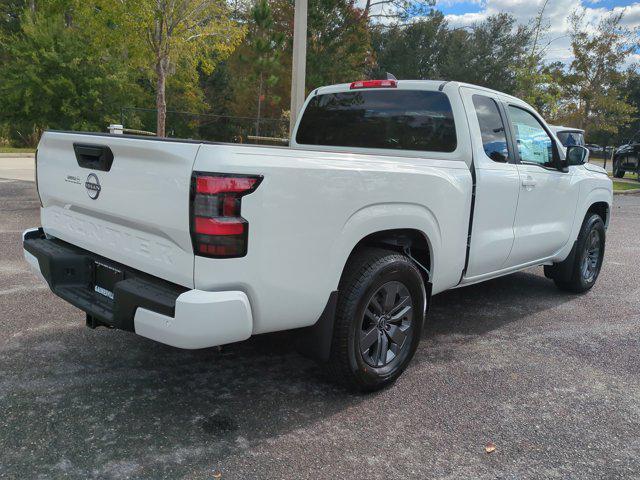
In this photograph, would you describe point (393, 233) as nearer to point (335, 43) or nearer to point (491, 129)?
point (491, 129)

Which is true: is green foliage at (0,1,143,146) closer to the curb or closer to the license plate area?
the curb

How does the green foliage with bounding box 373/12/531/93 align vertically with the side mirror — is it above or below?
above

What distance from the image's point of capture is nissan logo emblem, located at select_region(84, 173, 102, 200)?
2969 mm

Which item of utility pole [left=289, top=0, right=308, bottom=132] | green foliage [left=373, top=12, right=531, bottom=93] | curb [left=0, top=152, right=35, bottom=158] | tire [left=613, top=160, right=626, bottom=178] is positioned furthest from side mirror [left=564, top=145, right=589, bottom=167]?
green foliage [left=373, top=12, right=531, bottom=93]

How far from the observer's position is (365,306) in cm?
309

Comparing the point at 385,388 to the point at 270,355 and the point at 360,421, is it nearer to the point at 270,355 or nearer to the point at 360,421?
the point at 360,421

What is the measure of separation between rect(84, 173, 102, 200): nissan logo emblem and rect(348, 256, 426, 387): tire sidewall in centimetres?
151

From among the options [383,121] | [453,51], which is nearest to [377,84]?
[383,121]

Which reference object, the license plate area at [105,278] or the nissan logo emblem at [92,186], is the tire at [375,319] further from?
the nissan logo emblem at [92,186]

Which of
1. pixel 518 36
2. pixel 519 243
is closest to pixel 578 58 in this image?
pixel 518 36

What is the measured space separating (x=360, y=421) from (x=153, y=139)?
71.5 inches

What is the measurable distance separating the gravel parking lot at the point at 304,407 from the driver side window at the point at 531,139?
4.71 ft

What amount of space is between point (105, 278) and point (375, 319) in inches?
60.2

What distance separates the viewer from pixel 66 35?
21.6 meters
